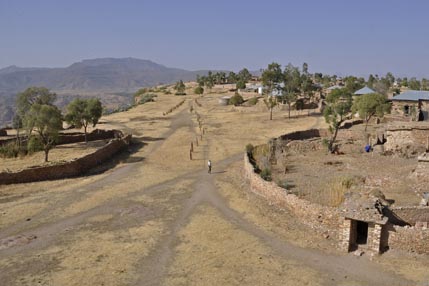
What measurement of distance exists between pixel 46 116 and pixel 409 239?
26756 mm

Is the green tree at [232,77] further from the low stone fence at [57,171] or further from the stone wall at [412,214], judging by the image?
the stone wall at [412,214]

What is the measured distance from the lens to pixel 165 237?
1816 centimetres

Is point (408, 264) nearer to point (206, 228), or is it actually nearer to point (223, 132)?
point (206, 228)

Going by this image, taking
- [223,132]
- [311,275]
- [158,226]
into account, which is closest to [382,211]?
[311,275]

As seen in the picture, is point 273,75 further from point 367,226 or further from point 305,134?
point 367,226

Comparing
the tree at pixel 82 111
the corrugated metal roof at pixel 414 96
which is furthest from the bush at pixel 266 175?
the corrugated metal roof at pixel 414 96

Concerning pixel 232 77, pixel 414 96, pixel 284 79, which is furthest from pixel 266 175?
pixel 232 77

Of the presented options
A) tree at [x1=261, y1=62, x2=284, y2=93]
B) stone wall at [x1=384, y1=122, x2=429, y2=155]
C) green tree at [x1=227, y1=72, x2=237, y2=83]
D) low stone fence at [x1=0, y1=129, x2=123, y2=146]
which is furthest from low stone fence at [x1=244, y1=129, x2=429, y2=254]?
green tree at [x1=227, y1=72, x2=237, y2=83]

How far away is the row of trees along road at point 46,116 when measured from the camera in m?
32.9

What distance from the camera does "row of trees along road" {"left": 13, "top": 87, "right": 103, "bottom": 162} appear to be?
32.9 meters

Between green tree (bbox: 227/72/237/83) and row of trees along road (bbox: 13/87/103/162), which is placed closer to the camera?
row of trees along road (bbox: 13/87/103/162)

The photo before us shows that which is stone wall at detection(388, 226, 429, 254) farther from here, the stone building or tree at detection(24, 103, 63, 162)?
the stone building

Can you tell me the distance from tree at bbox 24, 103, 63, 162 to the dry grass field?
588 centimetres

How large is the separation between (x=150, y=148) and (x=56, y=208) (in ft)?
53.3
